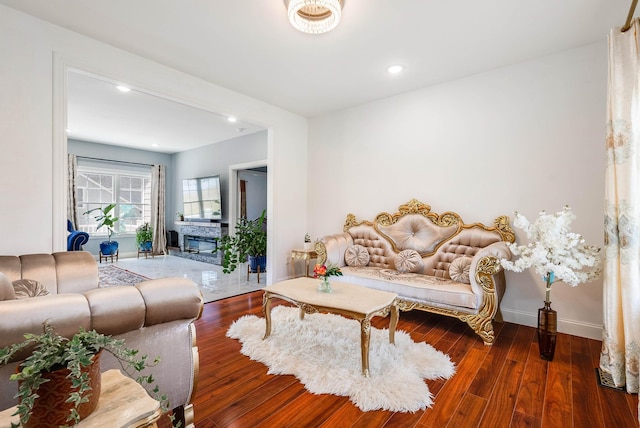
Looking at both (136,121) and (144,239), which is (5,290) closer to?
(136,121)

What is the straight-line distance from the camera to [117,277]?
5.27 metres

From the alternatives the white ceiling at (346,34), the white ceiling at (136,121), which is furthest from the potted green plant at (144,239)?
the white ceiling at (346,34)

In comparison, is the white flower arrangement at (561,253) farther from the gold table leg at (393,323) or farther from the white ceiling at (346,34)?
the white ceiling at (346,34)

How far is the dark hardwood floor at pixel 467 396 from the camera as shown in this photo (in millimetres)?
1679

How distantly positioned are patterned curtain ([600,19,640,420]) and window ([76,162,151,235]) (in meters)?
8.99

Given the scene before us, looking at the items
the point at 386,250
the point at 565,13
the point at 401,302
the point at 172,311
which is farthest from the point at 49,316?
the point at 565,13

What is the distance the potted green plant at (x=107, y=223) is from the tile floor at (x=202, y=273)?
1.08 ft

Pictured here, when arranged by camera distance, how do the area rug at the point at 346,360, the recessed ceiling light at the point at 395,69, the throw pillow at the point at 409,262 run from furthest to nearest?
the throw pillow at the point at 409,262, the recessed ceiling light at the point at 395,69, the area rug at the point at 346,360

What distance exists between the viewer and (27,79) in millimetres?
2404

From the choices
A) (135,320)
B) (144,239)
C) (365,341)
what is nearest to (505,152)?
(365,341)

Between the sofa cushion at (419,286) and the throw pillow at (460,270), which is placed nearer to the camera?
the sofa cushion at (419,286)

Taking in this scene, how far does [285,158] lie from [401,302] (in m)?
2.86

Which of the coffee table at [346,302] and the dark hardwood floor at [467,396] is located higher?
the coffee table at [346,302]

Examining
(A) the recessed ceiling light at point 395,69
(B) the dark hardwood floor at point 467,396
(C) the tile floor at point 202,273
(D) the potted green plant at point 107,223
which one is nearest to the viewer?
(B) the dark hardwood floor at point 467,396
